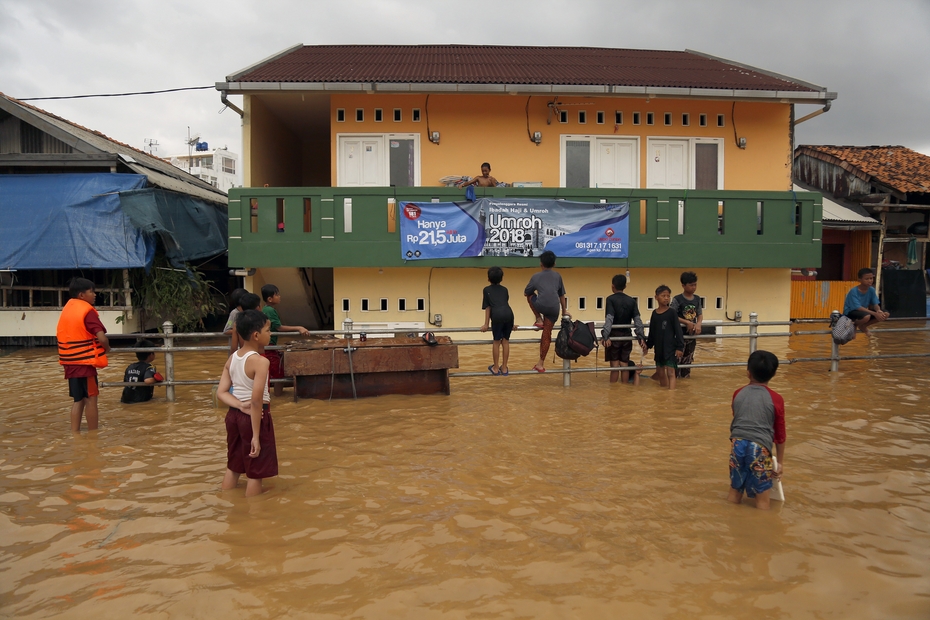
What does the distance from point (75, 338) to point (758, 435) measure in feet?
23.7

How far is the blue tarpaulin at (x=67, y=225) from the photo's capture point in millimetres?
14328

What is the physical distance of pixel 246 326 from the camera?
5.24 metres

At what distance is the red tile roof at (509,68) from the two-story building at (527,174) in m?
0.10

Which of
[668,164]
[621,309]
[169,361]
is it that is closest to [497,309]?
[621,309]

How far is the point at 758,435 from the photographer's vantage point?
496 cm

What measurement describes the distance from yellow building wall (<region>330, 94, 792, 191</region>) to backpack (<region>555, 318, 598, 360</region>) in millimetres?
7212

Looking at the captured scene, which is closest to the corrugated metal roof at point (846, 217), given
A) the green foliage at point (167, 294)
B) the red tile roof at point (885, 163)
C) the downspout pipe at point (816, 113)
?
the red tile roof at point (885, 163)

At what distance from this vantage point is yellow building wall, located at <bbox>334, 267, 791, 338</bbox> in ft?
49.8

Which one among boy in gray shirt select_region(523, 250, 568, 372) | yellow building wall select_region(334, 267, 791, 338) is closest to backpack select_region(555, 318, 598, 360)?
boy in gray shirt select_region(523, 250, 568, 372)

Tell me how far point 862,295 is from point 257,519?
9.94 m

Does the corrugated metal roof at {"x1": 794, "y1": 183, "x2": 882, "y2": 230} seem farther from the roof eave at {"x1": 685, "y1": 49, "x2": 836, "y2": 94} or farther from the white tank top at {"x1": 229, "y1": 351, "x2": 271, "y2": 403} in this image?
the white tank top at {"x1": 229, "y1": 351, "x2": 271, "y2": 403}

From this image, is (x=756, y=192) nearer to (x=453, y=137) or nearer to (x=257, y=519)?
(x=453, y=137)

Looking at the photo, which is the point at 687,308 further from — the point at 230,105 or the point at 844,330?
the point at 230,105

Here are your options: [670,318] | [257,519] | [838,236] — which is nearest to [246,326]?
[257,519]
